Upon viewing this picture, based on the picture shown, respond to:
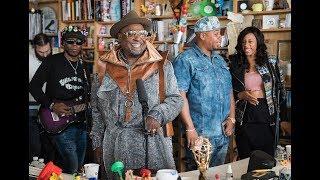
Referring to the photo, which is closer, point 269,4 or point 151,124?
point 151,124

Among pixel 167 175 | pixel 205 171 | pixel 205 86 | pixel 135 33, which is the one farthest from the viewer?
pixel 205 86

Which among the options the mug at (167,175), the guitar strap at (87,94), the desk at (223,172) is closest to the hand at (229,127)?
the desk at (223,172)

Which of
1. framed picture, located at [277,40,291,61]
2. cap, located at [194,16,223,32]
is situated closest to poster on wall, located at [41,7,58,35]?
cap, located at [194,16,223,32]

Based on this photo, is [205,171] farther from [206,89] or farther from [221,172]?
[206,89]

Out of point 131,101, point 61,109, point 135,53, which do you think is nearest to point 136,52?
point 135,53

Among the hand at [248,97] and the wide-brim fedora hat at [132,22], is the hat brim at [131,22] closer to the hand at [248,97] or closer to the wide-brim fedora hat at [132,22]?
the wide-brim fedora hat at [132,22]

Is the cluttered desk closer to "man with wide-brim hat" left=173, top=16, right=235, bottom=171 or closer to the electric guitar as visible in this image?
"man with wide-brim hat" left=173, top=16, right=235, bottom=171

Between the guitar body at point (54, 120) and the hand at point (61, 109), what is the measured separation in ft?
0.08

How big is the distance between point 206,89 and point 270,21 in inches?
29.7

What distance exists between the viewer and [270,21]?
3.45m

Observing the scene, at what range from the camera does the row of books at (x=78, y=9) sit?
147 inches
